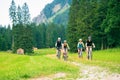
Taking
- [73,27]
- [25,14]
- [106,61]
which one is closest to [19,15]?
[25,14]

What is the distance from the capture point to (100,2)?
7050 cm

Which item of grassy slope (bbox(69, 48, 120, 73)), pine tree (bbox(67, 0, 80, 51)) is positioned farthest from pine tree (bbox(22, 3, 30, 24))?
grassy slope (bbox(69, 48, 120, 73))

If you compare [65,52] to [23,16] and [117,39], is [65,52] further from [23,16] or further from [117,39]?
[23,16]

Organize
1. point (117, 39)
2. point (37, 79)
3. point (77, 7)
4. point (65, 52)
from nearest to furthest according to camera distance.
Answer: point (37, 79)
point (65, 52)
point (117, 39)
point (77, 7)

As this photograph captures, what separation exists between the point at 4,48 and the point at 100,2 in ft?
222

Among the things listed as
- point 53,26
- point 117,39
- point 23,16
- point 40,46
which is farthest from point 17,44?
point 53,26

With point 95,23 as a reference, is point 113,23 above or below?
below

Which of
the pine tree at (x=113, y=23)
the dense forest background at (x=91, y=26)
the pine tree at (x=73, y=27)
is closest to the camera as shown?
the pine tree at (x=113, y=23)

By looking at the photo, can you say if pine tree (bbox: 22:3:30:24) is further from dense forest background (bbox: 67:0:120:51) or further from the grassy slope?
the grassy slope

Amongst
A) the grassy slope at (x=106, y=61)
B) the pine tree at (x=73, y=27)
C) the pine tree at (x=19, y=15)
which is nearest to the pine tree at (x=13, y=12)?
the pine tree at (x=19, y=15)

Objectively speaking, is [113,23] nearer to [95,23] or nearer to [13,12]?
[95,23]

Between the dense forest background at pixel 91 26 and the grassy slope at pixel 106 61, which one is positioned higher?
the dense forest background at pixel 91 26

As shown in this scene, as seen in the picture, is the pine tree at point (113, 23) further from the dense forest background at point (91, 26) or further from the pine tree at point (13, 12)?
the pine tree at point (13, 12)

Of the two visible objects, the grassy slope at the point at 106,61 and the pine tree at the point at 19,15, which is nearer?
the grassy slope at the point at 106,61
